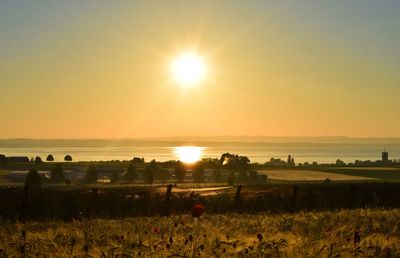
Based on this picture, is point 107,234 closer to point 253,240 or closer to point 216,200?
point 253,240

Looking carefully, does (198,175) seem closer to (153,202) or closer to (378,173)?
(378,173)

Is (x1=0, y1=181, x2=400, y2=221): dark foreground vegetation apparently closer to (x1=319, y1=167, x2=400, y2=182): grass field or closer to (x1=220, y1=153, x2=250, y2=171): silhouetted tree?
(x1=319, y1=167, x2=400, y2=182): grass field

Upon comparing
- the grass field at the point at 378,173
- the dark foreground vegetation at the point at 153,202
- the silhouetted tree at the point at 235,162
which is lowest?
the dark foreground vegetation at the point at 153,202

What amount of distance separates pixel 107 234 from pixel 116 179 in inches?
4031

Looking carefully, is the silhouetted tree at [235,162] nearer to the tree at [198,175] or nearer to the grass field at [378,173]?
the grass field at [378,173]

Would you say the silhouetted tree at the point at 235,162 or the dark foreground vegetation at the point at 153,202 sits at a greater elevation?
the silhouetted tree at the point at 235,162

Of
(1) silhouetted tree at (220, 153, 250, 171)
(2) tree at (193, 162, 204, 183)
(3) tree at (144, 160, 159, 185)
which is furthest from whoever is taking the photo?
(1) silhouetted tree at (220, 153, 250, 171)

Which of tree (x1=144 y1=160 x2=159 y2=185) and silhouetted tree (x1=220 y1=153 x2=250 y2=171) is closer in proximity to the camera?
tree (x1=144 y1=160 x2=159 y2=185)

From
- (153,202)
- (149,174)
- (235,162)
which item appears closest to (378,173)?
(235,162)

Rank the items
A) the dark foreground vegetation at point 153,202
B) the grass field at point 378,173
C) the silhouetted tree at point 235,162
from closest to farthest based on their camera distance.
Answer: the dark foreground vegetation at point 153,202 < the grass field at point 378,173 < the silhouetted tree at point 235,162

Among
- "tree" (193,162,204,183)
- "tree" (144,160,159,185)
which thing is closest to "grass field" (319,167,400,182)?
"tree" (193,162,204,183)

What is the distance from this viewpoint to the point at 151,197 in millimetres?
33812

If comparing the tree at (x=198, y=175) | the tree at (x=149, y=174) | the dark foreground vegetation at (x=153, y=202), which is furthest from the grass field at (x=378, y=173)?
the dark foreground vegetation at (x=153, y=202)

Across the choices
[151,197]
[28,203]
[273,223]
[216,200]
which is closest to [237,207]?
[216,200]
